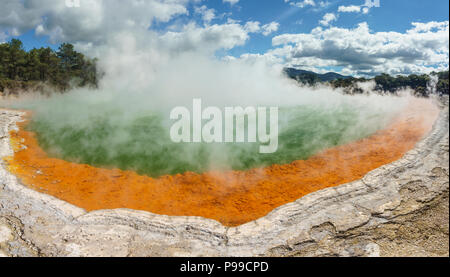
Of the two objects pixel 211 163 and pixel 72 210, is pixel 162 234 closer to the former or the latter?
pixel 72 210

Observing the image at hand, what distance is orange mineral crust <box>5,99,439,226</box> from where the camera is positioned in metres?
6.41

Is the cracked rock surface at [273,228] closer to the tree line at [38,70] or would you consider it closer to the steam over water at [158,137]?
the steam over water at [158,137]

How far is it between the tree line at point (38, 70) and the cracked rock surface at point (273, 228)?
25057 millimetres

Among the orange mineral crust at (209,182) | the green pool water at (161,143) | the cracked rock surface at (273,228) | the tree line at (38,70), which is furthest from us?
the tree line at (38,70)

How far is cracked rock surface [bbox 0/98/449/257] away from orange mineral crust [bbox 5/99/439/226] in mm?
712

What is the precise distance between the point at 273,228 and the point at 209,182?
3.27 m

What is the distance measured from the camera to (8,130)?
11.6 m

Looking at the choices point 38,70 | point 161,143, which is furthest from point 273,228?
point 38,70

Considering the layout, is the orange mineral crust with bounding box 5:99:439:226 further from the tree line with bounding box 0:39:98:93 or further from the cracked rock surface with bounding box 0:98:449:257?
the tree line with bounding box 0:39:98:93

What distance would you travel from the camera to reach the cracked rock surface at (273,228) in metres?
4.43

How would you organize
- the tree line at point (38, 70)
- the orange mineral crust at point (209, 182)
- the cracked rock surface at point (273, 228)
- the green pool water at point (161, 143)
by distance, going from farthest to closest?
the tree line at point (38, 70) → the green pool water at point (161, 143) → the orange mineral crust at point (209, 182) → the cracked rock surface at point (273, 228)

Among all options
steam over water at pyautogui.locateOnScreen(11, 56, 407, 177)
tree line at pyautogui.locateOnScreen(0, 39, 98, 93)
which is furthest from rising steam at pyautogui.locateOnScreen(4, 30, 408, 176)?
tree line at pyautogui.locateOnScreen(0, 39, 98, 93)

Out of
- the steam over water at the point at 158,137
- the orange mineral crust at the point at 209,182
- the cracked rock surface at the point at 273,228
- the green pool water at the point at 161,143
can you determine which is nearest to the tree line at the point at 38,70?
the steam over water at the point at 158,137

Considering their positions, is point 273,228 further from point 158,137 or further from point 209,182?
point 158,137
